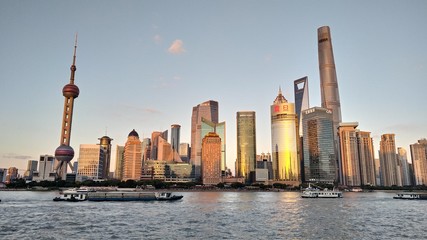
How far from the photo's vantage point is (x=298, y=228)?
6875cm

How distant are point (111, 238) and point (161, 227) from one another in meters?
13.8

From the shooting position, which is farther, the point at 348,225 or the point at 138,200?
the point at 138,200

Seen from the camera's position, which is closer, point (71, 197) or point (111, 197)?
point (71, 197)

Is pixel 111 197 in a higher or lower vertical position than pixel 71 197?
lower

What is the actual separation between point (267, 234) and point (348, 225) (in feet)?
77.8

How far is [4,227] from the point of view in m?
68.1

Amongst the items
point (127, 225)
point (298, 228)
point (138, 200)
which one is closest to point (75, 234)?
point (127, 225)

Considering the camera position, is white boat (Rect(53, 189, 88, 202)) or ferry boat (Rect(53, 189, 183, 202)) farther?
ferry boat (Rect(53, 189, 183, 202))

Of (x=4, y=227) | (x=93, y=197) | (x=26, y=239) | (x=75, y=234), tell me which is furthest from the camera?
(x=93, y=197)

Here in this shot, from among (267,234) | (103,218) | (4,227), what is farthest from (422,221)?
(4,227)

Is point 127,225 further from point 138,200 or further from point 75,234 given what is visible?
point 138,200

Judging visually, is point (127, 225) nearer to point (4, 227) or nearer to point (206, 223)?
point (206, 223)

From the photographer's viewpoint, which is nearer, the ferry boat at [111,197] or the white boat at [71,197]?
the white boat at [71,197]

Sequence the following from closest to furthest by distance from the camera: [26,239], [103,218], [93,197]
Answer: [26,239], [103,218], [93,197]
